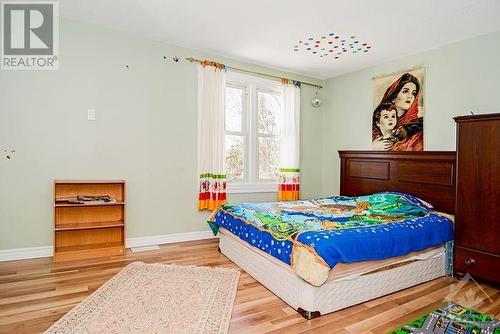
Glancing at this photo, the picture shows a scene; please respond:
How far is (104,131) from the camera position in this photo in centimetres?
332

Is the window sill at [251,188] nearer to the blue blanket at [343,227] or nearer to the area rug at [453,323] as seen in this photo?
the blue blanket at [343,227]

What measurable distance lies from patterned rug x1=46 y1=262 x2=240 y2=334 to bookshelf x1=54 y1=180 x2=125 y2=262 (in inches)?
23.9

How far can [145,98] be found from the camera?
352 centimetres

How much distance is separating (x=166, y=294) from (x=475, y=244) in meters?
2.70

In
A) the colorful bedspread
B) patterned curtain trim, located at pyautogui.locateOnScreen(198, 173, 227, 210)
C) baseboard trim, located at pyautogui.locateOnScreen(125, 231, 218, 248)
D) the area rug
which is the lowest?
the area rug

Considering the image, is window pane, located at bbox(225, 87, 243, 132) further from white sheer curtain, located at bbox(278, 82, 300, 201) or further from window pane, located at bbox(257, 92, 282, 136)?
white sheer curtain, located at bbox(278, 82, 300, 201)

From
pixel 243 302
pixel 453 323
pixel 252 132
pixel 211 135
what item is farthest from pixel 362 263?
pixel 252 132

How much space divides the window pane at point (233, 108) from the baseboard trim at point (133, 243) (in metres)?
1.58

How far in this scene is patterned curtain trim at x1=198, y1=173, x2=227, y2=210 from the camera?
151 inches

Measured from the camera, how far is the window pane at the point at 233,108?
13.6 feet

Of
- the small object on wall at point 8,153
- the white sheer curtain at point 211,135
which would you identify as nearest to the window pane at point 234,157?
the white sheer curtain at point 211,135

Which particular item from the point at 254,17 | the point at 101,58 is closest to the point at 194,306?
the point at 254,17

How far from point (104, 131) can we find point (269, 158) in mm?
2356
